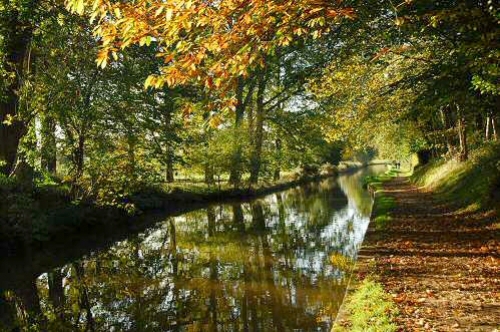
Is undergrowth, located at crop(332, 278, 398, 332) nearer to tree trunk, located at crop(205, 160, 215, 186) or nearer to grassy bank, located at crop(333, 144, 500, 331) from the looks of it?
grassy bank, located at crop(333, 144, 500, 331)

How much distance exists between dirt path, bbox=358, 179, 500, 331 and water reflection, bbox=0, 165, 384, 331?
1.25 meters

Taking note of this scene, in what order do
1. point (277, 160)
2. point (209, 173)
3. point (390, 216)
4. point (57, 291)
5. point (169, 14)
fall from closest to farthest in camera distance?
point (169, 14)
point (57, 291)
point (390, 216)
point (209, 173)
point (277, 160)

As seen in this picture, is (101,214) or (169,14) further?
(101,214)

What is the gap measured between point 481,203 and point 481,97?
4.11 meters

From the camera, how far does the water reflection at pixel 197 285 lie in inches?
367

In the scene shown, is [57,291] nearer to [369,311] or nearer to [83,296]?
[83,296]

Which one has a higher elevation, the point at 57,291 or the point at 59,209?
the point at 59,209

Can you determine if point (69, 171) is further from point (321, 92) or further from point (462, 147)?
point (462, 147)

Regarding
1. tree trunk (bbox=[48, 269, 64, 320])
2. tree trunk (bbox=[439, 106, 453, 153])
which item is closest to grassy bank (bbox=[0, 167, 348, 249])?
tree trunk (bbox=[48, 269, 64, 320])

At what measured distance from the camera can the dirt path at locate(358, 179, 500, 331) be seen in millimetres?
7223

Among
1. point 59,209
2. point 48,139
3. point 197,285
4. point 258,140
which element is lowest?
point 197,285

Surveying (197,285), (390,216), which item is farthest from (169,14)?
(390,216)

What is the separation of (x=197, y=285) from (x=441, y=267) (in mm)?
5615

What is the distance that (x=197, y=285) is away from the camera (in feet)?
39.2
